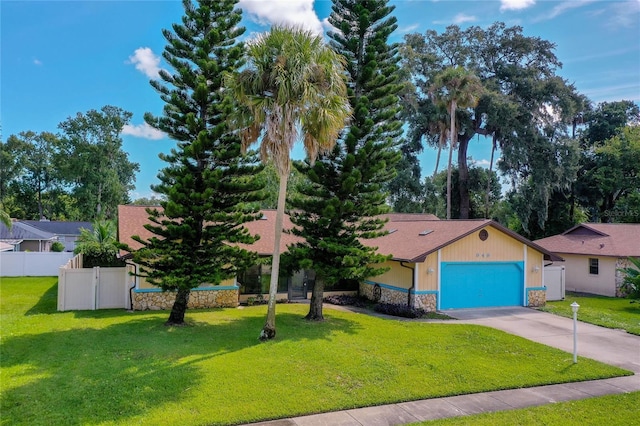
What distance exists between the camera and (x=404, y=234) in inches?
735

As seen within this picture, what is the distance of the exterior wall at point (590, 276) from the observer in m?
20.3

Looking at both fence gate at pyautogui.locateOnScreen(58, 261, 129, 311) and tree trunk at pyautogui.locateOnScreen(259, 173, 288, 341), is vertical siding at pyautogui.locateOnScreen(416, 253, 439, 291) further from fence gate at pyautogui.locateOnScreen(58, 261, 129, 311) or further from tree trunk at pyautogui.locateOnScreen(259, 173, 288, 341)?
fence gate at pyautogui.locateOnScreen(58, 261, 129, 311)

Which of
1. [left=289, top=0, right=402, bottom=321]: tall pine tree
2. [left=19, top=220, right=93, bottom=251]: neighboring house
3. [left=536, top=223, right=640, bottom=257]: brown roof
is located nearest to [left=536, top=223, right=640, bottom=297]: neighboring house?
[left=536, top=223, right=640, bottom=257]: brown roof

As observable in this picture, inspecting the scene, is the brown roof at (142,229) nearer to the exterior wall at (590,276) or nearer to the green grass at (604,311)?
the green grass at (604,311)

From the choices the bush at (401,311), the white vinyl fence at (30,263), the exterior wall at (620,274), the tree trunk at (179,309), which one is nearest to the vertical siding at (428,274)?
the bush at (401,311)

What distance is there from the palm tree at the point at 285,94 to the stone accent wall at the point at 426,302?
20.8 ft

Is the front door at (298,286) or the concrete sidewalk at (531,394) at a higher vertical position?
the front door at (298,286)

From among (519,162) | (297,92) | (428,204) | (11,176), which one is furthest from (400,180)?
(11,176)

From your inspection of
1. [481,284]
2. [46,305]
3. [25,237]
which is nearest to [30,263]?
[25,237]

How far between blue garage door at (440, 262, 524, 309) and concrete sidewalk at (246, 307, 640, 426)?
3046mm

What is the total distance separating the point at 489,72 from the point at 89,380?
35.9 m

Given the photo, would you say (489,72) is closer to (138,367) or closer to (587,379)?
(587,379)

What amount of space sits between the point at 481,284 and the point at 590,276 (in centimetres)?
973

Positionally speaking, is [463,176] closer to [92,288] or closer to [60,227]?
[92,288]
